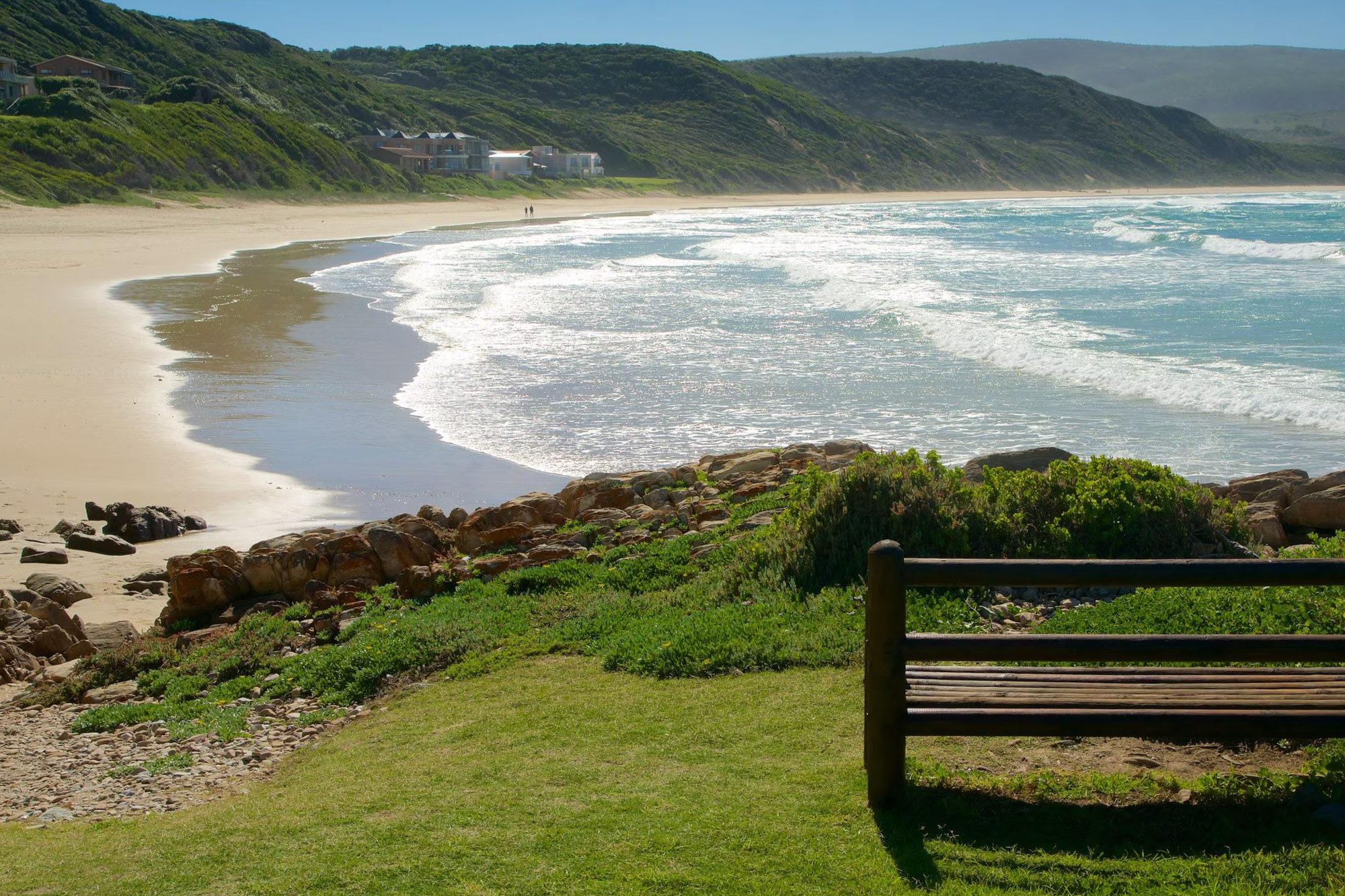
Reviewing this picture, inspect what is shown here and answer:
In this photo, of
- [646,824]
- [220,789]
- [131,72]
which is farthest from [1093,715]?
[131,72]

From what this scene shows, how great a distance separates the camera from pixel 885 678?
12.7 feet

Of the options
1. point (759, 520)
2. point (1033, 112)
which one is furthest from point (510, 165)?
point (1033, 112)

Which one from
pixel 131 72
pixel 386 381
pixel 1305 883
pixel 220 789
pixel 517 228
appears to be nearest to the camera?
pixel 1305 883

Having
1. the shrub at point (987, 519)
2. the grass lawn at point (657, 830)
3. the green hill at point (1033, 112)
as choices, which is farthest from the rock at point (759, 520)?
the green hill at point (1033, 112)

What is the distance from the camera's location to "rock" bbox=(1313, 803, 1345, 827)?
3615 millimetres

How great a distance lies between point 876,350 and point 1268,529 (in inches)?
505

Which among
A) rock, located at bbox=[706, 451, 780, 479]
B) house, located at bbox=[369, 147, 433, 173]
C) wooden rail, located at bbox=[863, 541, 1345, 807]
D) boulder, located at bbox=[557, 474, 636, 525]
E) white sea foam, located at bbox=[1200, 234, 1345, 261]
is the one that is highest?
house, located at bbox=[369, 147, 433, 173]

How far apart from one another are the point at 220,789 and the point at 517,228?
173ft

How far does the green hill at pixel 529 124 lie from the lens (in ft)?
196

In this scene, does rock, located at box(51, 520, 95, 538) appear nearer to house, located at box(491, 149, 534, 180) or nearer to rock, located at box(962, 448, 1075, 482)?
rock, located at box(962, 448, 1075, 482)

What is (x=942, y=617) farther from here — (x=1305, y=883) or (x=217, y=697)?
(x=217, y=697)

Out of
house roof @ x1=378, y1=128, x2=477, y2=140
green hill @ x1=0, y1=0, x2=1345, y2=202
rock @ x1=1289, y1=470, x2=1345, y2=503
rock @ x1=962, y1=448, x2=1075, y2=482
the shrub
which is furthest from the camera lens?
house roof @ x1=378, y1=128, x2=477, y2=140

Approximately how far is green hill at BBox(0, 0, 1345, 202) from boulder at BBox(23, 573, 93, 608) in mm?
42054

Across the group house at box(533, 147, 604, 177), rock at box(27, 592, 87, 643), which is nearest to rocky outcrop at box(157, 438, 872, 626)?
rock at box(27, 592, 87, 643)
